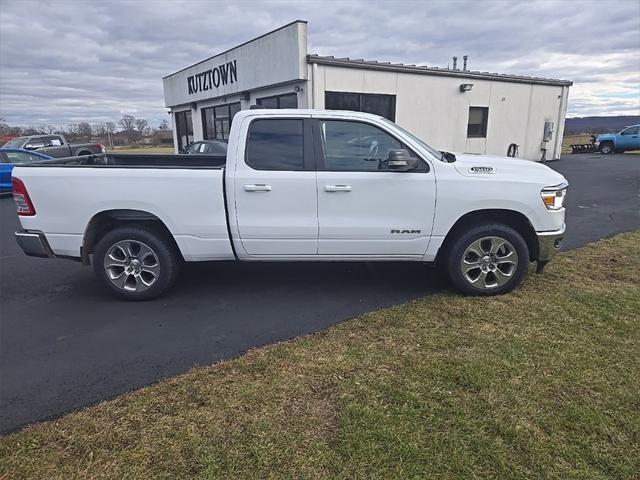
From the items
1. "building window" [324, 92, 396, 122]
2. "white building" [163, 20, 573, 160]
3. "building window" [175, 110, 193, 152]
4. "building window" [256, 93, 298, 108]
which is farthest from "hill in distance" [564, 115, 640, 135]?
"building window" [256, 93, 298, 108]

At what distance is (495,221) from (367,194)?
1416 mm

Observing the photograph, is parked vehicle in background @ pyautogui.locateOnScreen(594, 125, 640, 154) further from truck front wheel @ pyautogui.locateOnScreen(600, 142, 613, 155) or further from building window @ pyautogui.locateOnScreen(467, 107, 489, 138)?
building window @ pyautogui.locateOnScreen(467, 107, 489, 138)

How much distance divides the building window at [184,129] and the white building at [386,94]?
13.1 inches

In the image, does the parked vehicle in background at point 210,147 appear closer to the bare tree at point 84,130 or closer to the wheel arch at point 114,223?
the wheel arch at point 114,223

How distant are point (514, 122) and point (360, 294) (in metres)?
18.3

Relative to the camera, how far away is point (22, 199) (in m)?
4.17

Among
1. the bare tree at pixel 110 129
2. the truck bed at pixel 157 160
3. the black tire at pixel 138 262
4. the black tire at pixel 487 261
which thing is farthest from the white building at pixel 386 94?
the bare tree at pixel 110 129

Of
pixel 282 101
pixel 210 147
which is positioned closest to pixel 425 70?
pixel 282 101

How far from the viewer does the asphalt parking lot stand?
310 centimetres

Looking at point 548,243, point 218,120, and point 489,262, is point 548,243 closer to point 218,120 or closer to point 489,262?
A: point 489,262

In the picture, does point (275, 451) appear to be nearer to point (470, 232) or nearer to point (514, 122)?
point (470, 232)

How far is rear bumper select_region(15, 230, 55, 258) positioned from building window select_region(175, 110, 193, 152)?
67.4 feet

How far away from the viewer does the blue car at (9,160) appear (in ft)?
40.1

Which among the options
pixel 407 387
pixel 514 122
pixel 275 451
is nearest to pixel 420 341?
pixel 407 387
